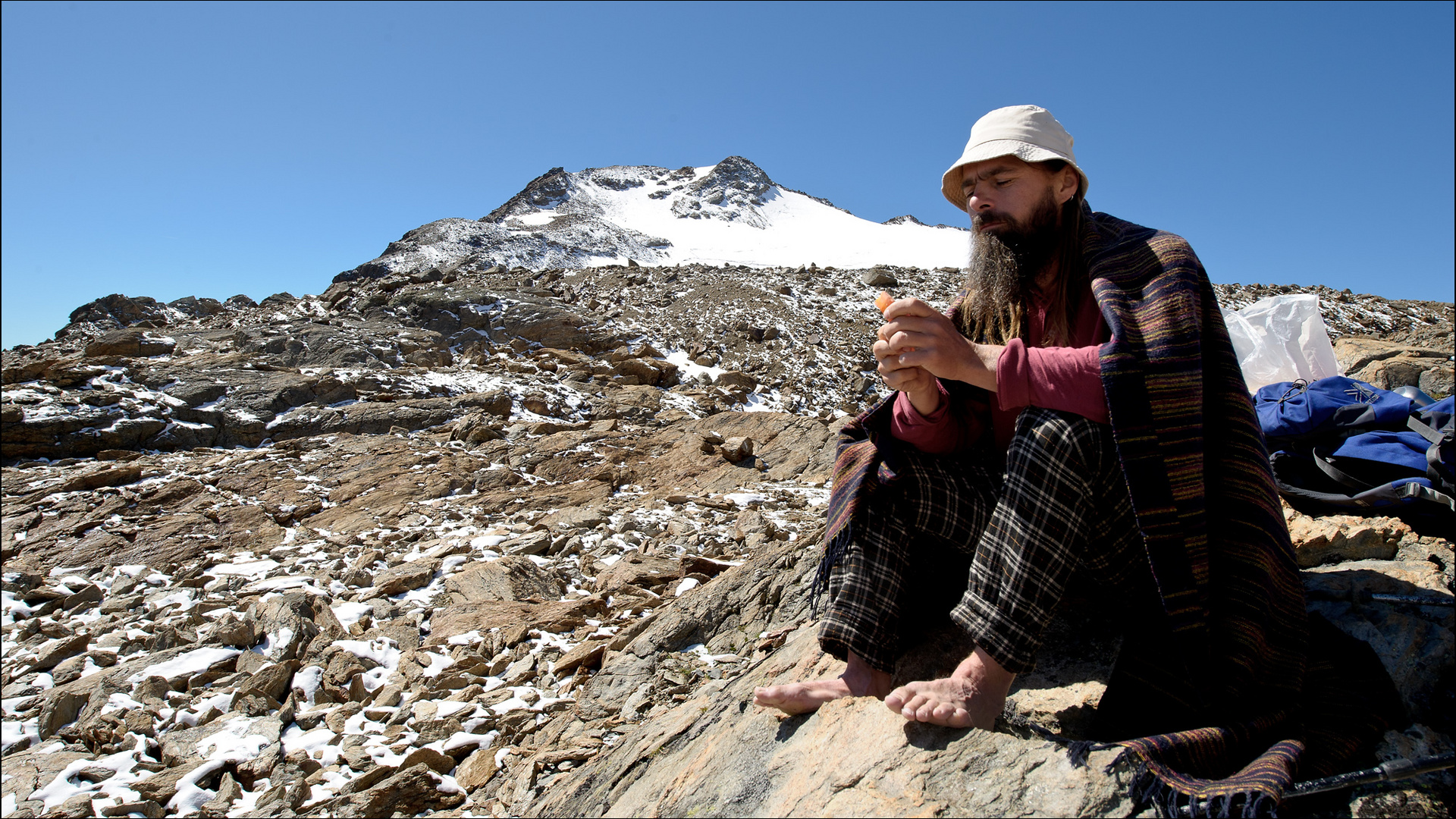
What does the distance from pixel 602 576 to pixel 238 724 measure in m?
2.05

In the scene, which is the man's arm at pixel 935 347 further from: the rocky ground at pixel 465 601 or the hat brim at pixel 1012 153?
the rocky ground at pixel 465 601

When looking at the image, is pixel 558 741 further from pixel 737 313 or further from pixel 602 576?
pixel 737 313

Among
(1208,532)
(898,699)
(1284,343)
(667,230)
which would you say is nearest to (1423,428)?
→ (1208,532)

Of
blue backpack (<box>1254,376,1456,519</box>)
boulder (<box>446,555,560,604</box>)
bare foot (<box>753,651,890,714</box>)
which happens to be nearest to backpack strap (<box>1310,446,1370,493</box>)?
blue backpack (<box>1254,376,1456,519</box>)

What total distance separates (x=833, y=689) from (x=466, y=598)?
3.19 m

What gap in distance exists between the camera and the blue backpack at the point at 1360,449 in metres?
2.20

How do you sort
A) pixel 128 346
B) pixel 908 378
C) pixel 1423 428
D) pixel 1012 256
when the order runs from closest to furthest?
pixel 908 378 → pixel 1012 256 → pixel 1423 428 → pixel 128 346

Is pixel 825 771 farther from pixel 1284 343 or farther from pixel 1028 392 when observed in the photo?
pixel 1284 343

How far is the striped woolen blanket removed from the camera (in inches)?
63.2

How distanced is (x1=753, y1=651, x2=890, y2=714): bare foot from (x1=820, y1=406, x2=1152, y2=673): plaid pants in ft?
0.12

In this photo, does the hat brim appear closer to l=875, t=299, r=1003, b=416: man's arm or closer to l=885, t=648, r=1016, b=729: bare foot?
l=875, t=299, r=1003, b=416: man's arm

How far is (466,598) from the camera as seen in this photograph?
450 centimetres

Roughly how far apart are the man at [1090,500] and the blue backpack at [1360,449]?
27.9 inches

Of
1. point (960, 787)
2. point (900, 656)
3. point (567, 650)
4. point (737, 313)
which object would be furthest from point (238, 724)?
point (737, 313)
